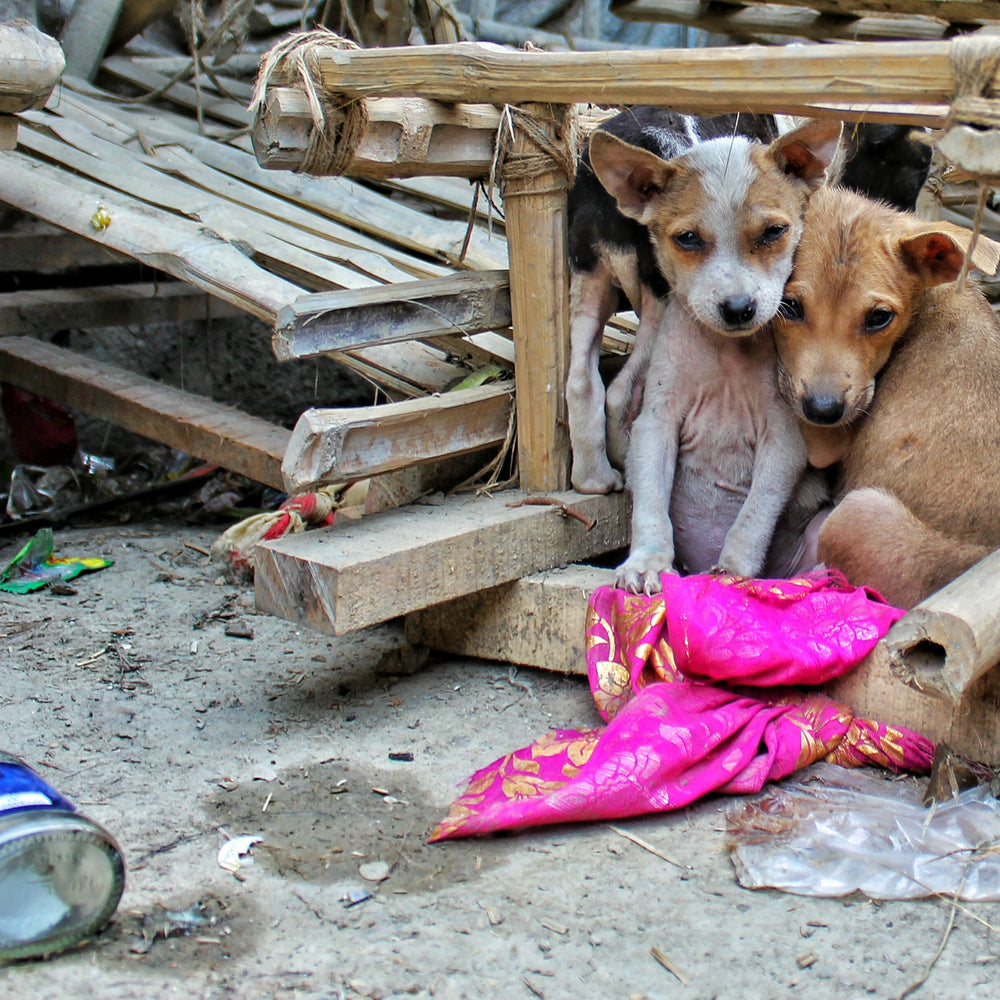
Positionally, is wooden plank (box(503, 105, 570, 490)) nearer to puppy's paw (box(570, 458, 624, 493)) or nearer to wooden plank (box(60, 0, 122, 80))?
puppy's paw (box(570, 458, 624, 493))

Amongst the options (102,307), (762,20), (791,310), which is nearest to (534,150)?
(791,310)

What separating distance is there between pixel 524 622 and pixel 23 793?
1924 millimetres

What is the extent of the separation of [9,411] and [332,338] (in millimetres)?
3277

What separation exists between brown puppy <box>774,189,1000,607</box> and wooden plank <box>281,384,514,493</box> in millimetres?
1072

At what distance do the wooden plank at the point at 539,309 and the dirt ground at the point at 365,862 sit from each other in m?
0.81

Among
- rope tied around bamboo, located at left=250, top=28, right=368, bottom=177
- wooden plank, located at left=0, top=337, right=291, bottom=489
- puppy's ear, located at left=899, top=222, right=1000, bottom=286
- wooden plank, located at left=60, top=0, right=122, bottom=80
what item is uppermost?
wooden plank, located at left=60, top=0, right=122, bottom=80

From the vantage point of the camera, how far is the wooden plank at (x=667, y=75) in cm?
269

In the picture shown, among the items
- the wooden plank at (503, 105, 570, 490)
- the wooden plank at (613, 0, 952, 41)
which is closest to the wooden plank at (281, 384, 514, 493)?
the wooden plank at (503, 105, 570, 490)

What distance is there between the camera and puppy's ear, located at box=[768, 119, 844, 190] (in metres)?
3.68

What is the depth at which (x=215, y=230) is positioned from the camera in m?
4.90

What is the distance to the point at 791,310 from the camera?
12.6 feet

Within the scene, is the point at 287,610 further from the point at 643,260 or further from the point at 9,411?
the point at 9,411

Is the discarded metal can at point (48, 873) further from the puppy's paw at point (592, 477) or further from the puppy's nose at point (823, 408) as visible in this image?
the puppy's nose at point (823, 408)

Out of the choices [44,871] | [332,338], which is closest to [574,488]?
[332,338]
